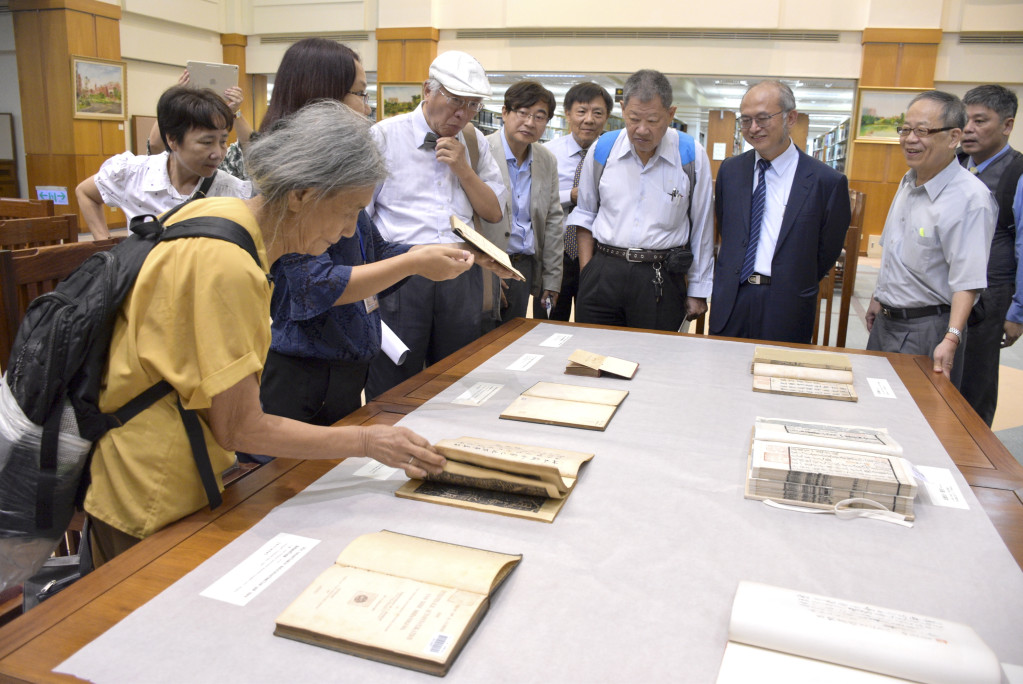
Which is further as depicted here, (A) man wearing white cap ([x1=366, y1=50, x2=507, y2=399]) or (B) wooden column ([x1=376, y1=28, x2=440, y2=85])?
(B) wooden column ([x1=376, y1=28, x2=440, y2=85])

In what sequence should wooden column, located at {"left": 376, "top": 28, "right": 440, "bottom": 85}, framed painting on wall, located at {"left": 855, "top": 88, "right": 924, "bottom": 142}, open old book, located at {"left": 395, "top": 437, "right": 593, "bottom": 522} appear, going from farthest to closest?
wooden column, located at {"left": 376, "top": 28, "right": 440, "bottom": 85} → framed painting on wall, located at {"left": 855, "top": 88, "right": 924, "bottom": 142} → open old book, located at {"left": 395, "top": 437, "right": 593, "bottom": 522}

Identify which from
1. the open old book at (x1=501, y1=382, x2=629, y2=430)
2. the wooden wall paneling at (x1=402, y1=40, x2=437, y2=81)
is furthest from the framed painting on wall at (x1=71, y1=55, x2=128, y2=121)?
the open old book at (x1=501, y1=382, x2=629, y2=430)

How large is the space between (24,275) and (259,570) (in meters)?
1.36

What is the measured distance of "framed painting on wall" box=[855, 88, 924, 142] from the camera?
10.9 metres

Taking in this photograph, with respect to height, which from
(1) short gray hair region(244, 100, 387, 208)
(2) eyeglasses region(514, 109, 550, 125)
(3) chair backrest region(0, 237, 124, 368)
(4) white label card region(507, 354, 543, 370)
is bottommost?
(4) white label card region(507, 354, 543, 370)

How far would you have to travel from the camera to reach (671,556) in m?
1.13

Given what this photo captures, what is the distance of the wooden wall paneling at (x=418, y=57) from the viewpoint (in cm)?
1245

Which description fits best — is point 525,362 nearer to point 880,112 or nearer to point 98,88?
point 880,112

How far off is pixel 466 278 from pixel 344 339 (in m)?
0.84

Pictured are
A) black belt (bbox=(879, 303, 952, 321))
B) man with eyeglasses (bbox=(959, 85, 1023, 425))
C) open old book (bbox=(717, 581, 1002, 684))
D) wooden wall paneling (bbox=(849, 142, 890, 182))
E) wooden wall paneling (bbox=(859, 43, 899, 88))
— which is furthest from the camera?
wooden wall paneling (bbox=(849, 142, 890, 182))

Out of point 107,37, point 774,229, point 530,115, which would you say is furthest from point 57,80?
point 774,229

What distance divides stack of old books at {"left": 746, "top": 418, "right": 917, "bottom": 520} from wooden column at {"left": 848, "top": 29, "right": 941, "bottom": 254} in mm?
10266

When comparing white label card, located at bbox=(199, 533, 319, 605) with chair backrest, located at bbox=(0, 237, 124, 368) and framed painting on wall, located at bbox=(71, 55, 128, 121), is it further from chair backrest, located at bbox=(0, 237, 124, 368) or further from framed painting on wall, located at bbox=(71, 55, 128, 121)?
framed painting on wall, located at bbox=(71, 55, 128, 121)

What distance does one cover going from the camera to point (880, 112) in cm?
1105
